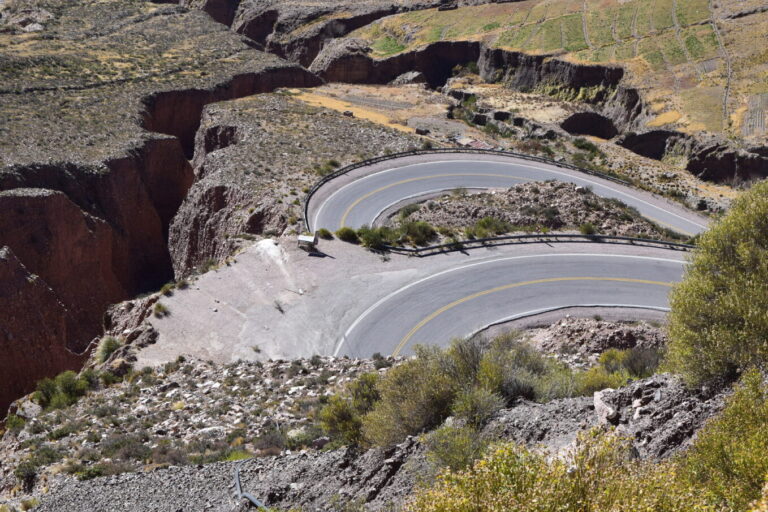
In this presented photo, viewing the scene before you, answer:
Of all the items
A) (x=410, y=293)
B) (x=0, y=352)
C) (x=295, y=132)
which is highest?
(x=295, y=132)

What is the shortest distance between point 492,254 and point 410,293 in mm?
5727

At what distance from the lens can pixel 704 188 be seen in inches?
1983

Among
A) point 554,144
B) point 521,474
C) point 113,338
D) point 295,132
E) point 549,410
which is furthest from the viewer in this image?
point 554,144

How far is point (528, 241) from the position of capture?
106 feet

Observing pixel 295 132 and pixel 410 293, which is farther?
pixel 295 132

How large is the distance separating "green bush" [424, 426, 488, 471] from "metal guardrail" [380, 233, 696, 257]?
19624 millimetres

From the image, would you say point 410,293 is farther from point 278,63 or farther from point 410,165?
point 278,63

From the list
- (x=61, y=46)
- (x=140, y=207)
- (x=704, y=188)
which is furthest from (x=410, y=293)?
(x=61, y=46)

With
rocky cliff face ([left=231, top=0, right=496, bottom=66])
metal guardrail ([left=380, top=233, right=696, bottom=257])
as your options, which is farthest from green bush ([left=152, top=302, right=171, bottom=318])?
rocky cliff face ([left=231, top=0, right=496, bottom=66])

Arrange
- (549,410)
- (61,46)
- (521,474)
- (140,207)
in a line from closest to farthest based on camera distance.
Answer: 1. (521,474)
2. (549,410)
3. (140,207)
4. (61,46)

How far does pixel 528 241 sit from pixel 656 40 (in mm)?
53520

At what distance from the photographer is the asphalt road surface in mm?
36844

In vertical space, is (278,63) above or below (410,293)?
above

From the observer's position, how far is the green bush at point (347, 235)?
105ft
